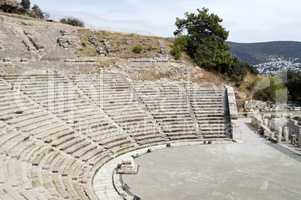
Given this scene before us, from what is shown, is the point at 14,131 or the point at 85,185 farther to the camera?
the point at 14,131

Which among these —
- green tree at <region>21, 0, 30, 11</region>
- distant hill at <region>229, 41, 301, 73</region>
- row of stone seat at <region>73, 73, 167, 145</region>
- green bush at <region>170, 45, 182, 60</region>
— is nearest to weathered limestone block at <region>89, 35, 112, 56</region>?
green bush at <region>170, 45, 182, 60</region>

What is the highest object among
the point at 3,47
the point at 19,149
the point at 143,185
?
the point at 3,47

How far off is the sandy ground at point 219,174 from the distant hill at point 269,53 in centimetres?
5717

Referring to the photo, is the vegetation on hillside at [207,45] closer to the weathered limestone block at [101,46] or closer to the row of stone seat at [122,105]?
the weathered limestone block at [101,46]

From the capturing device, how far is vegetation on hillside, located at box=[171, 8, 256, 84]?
1382 inches

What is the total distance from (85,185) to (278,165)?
9.03 metres

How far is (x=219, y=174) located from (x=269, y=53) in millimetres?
79310

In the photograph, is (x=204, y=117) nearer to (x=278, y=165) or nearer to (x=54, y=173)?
(x=278, y=165)

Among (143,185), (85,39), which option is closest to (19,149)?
(143,185)

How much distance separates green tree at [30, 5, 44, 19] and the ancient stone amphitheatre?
11.8m

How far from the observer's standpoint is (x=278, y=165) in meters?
19.7

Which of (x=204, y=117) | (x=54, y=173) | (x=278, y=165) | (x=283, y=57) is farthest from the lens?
(x=283, y=57)

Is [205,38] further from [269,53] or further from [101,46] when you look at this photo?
[269,53]

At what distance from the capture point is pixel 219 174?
18172mm
